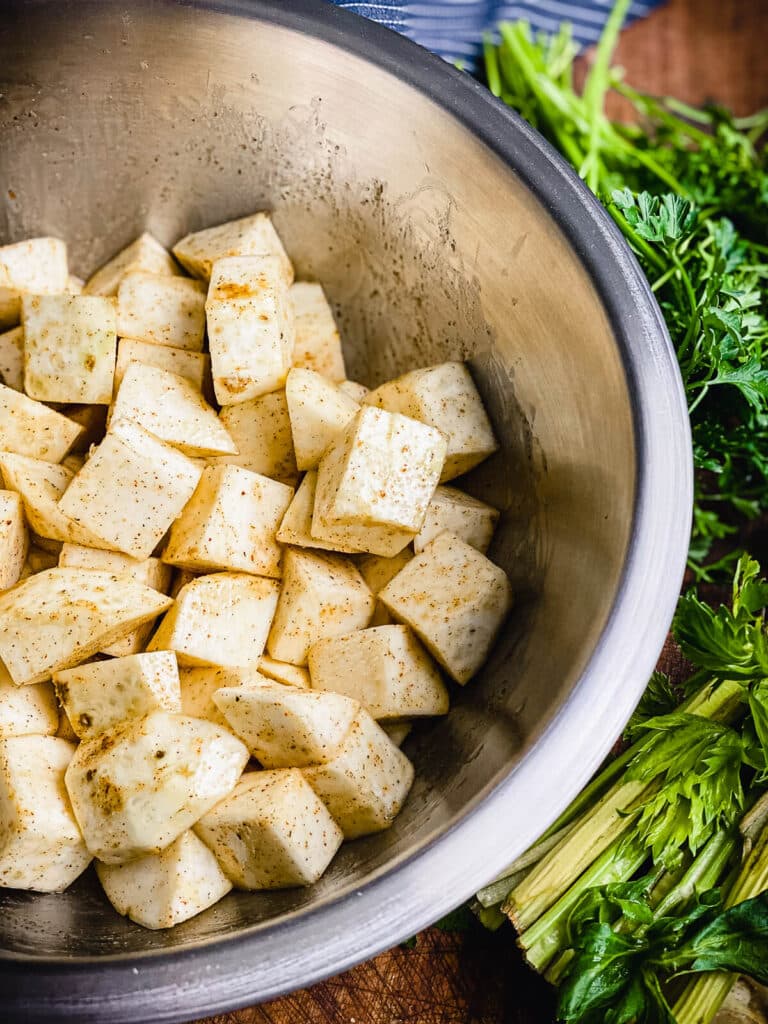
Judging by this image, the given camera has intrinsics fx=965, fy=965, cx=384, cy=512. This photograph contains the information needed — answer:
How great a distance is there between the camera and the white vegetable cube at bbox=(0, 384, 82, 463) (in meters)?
1.89

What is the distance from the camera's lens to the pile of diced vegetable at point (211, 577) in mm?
1614

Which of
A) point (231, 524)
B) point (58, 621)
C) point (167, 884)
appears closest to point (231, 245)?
point (231, 524)

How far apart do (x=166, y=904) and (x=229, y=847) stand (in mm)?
132

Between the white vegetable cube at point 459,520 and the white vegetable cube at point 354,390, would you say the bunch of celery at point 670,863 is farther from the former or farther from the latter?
the white vegetable cube at point 354,390

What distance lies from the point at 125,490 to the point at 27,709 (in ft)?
1.41

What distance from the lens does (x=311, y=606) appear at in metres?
1.82

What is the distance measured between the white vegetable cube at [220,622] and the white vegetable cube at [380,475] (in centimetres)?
18

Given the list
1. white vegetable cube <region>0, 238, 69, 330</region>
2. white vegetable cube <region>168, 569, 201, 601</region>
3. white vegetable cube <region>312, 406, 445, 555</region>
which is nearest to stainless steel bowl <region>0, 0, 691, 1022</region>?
white vegetable cube <region>0, 238, 69, 330</region>

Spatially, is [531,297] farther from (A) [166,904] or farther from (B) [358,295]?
(A) [166,904]

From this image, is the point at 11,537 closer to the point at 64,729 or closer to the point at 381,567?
the point at 64,729

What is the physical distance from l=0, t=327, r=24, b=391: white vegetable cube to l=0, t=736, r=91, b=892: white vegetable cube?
77 centimetres

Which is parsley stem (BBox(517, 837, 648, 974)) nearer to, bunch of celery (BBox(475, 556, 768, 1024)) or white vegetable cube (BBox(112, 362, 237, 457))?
bunch of celery (BBox(475, 556, 768, 1024))

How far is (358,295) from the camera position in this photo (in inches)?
86.9

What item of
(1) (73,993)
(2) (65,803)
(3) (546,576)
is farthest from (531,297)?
(1) (73,993)
